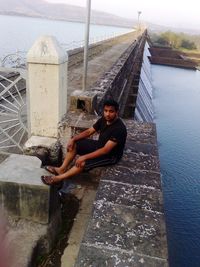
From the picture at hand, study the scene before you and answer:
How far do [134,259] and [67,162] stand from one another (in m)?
1.59

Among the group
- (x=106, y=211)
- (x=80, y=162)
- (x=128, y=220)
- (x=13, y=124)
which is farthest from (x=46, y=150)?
(x=13, y=124)

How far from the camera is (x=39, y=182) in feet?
9.53

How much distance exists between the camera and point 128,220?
7.75 ft

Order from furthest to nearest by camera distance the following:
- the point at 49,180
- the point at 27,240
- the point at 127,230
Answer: the point at 49,180 < the point at 27,240 < the point at 127,230

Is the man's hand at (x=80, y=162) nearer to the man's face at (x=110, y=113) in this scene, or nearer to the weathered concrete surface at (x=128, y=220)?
the weathered concrete surface at (x=128, y=220)

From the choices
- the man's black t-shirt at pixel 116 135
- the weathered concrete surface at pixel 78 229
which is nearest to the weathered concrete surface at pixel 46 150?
the weathered concrete surface at pixel 78 229

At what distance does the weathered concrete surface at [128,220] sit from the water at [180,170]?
595 cm

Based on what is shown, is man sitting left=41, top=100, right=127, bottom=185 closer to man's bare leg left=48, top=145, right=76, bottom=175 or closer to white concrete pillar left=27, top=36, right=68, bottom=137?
man's bare leg left=48, top=145, right=76, bottom=175

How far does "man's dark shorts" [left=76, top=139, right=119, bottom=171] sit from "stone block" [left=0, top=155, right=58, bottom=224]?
445 mm

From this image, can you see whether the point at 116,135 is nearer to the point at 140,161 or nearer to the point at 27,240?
the point at 140,161

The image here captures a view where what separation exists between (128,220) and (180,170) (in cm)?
1145

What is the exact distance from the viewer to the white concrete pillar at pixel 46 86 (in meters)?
4.23

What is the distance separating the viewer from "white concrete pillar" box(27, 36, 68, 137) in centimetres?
423

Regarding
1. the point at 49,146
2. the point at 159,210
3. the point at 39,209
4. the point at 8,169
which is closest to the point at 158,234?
the point at 159,210
